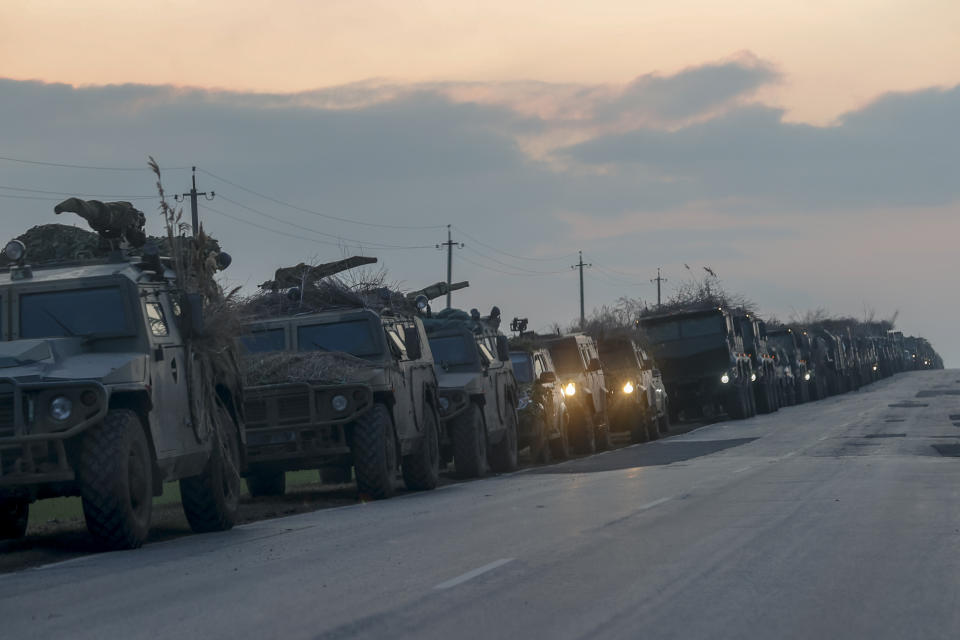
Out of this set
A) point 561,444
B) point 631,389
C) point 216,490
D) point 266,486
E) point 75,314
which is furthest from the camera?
point 631,389

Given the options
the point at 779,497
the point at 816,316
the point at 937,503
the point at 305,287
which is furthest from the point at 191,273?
the point at 816,316

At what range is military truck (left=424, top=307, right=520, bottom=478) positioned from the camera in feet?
69.0

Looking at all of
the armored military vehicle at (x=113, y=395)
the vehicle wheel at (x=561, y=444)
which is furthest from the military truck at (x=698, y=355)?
the armored military vehicle at (x=113, y=395)

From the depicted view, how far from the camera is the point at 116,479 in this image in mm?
11211

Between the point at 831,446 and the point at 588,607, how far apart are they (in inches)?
730

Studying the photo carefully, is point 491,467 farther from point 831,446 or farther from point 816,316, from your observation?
point 816,316

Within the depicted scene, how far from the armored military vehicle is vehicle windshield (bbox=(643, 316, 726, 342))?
2727 cm

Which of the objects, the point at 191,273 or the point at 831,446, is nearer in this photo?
the point at 191,273

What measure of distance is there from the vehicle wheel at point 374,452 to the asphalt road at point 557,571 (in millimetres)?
400

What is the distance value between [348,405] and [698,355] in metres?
25.3

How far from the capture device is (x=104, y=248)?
52.1 feet

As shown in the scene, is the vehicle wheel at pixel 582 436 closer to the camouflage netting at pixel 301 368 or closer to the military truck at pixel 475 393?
the military truck at pixel 475 393

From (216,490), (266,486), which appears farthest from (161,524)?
(266,486)

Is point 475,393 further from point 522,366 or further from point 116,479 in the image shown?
point 116,479
